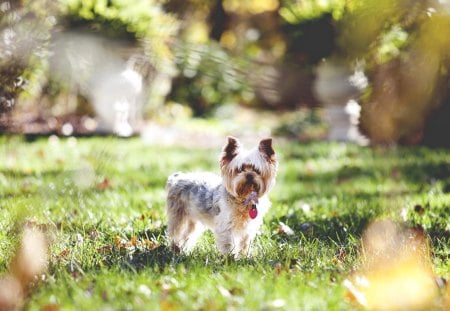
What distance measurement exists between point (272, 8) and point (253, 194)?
12.9 metres

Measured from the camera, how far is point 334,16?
6.06ft

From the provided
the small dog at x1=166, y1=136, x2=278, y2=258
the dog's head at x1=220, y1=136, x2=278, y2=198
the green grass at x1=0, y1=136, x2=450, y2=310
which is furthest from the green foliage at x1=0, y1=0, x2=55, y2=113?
the dog's head at x1=220, y1=136, x2=278, y2=198

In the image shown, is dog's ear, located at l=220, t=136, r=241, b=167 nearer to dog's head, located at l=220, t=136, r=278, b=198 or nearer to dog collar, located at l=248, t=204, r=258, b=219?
dog's head, located at l=220, t=136, r=278, b=198

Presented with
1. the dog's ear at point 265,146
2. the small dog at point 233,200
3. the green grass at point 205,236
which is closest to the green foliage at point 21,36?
the green grass at point 205,236

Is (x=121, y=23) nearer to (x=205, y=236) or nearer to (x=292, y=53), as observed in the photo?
(x=292, y=53)

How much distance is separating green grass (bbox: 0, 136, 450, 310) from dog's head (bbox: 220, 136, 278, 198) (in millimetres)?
446

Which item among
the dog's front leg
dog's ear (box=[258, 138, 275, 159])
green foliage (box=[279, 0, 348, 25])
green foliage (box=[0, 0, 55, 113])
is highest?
green foliage (box=[279, 0, 348, 25])

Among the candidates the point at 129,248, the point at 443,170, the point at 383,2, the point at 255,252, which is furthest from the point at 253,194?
the point at 443,170

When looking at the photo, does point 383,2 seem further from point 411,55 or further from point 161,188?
point 161,188

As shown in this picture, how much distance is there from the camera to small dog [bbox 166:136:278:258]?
4.34 meters

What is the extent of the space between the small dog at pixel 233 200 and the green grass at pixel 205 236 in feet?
0.48

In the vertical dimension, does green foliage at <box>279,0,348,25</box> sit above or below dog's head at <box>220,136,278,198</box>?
above

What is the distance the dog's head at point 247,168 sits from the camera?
14.1 ft

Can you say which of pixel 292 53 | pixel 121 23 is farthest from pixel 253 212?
pixel 121 23
